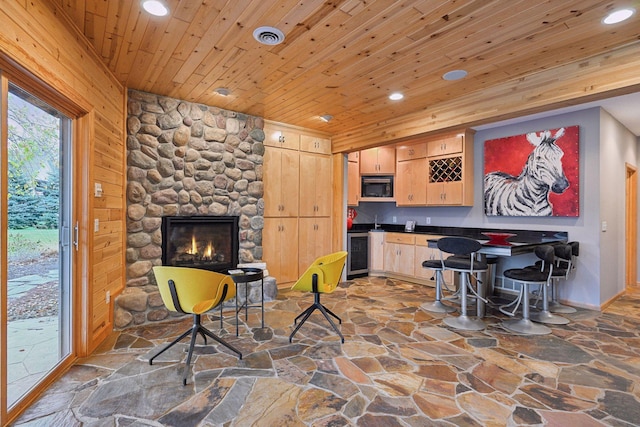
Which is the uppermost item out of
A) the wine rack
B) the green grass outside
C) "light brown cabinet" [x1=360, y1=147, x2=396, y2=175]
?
"light brown cabinet" [x1=360, y1=147, x2=396, y2=175]

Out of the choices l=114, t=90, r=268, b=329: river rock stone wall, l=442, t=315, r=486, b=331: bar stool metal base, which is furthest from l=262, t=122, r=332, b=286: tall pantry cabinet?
l=442, t=315, r=486, b=331: bar stool metal base

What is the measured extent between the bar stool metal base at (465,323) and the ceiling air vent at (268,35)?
3.27 meters

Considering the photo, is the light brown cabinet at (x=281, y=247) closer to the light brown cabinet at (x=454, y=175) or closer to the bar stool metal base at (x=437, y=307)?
the bar stool metal base at (x=437, y=307)

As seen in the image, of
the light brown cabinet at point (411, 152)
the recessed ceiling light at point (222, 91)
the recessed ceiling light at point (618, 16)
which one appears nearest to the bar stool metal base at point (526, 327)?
the recessed ceiling light at point (618, 16)

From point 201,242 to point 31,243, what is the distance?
2.11 m

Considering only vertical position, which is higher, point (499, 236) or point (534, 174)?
point (534, 174)

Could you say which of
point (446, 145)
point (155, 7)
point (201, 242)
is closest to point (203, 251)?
point (201, 242)

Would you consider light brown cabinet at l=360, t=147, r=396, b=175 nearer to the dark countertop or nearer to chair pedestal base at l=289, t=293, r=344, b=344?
the dark countertop

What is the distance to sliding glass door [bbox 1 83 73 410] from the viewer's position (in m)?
2.02

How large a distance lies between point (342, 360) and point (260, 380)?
27.4 inches

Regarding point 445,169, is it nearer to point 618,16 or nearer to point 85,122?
point 618,16

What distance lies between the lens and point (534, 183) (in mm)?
4719

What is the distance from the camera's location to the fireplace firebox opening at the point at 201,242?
4023mm

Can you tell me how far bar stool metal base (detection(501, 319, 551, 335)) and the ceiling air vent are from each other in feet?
11.8
